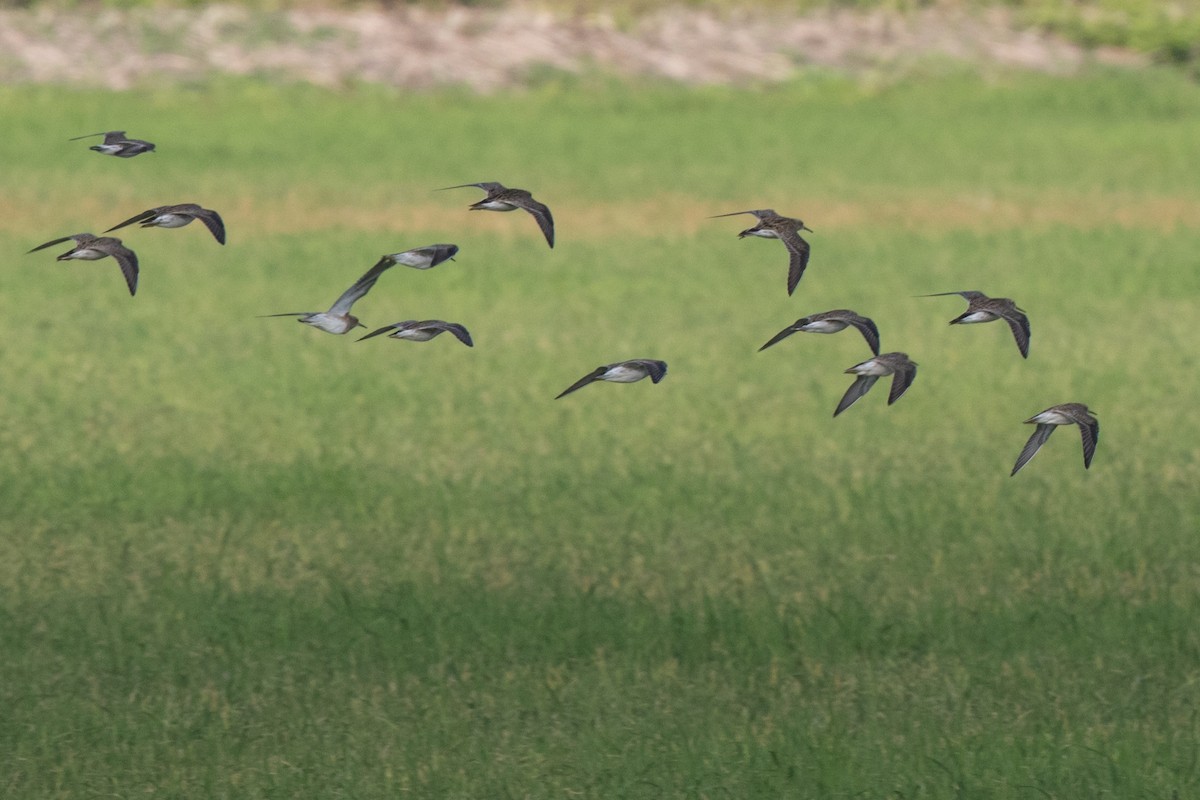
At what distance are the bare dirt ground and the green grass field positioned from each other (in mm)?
9402

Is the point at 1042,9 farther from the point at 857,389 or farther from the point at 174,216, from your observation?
the point at 174,216

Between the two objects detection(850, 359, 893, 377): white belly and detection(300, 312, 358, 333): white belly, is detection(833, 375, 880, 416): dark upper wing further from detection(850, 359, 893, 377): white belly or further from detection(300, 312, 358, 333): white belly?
detection(300, 312, 358, 333): white belly

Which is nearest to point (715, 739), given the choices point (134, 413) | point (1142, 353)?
point (134, 413)

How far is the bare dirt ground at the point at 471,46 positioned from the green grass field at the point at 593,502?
9.40 meters

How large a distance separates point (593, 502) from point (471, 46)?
1170 inches

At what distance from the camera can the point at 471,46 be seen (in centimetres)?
4341

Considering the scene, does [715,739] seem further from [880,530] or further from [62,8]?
[62,8]

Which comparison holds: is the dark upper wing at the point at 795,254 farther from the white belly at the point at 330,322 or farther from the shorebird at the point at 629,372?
the white belly at the point at 330,322

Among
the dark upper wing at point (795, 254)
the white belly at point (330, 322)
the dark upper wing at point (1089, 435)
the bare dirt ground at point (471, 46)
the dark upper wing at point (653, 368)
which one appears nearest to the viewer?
Answer: the dark upper wing at point (795, 254)

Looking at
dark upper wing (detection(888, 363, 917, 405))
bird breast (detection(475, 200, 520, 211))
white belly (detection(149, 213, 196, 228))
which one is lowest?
dark upper wing (detection(888, 363, 917, 405))

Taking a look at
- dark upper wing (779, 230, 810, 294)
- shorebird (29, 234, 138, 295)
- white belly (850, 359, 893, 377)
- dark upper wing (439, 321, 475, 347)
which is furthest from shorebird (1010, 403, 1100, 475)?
shorebird (29, 234, 138, 295)

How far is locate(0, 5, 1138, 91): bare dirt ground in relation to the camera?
41.5 metres

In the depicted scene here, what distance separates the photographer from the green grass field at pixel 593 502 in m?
9.84

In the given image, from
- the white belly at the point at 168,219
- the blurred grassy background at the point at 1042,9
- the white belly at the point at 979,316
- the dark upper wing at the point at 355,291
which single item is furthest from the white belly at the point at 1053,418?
the blurred grassy background at the point at 1042,9
